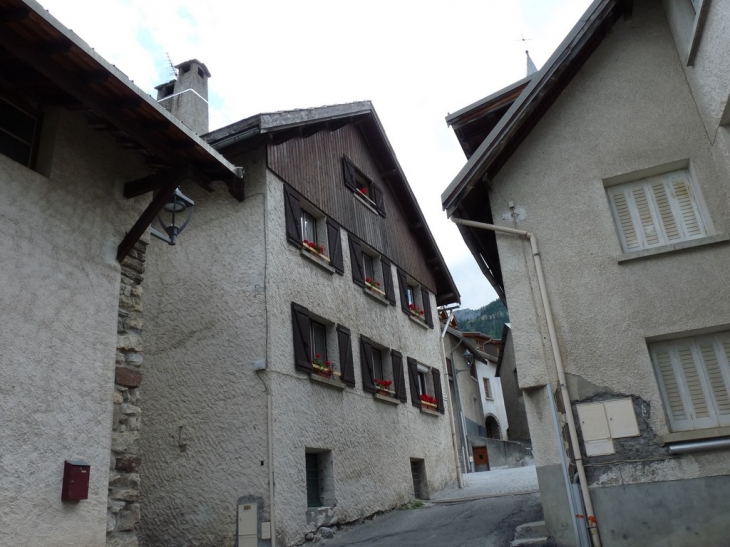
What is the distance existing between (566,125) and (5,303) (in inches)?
259

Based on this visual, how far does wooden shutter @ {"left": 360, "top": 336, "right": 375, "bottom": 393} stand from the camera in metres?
12.8

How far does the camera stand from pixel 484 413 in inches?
1134

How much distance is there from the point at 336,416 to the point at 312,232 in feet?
11.8

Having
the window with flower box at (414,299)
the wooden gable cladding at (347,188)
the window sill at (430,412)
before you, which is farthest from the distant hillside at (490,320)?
the window sill at (430,412)

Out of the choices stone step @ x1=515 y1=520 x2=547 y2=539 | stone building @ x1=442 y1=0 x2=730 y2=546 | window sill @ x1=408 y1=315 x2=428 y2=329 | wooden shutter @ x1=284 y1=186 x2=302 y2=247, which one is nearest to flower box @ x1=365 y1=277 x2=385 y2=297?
window sill @ x1=408 y1=315 x2=428 y2=329

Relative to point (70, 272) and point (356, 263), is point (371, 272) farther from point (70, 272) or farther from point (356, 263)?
point (70, 272)

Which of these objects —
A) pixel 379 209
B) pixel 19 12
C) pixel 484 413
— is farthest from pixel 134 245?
pixel 484 413

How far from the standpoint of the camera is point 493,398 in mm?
30328

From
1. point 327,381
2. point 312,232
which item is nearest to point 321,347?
point 327,381

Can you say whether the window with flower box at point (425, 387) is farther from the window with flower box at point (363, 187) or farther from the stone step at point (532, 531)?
the stone step at point (532, 531)

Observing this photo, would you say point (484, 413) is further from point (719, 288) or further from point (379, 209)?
point (719, 288)

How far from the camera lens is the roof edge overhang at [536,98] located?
26.5 ft

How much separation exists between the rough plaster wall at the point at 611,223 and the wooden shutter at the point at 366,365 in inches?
209

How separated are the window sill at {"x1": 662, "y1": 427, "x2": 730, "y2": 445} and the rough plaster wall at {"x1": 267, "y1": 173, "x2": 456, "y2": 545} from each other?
5.23 metres
